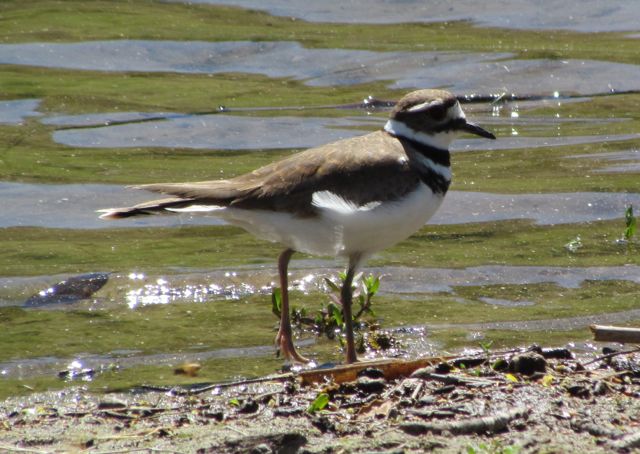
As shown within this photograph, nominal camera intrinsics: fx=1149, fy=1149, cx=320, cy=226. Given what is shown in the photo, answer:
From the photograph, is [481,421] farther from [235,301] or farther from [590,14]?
[590,14]

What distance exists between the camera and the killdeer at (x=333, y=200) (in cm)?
623

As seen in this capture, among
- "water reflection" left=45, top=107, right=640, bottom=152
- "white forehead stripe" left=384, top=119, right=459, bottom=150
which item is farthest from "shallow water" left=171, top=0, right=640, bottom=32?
"white forehead stripe" left=384, top=119, right=459, bottom=150

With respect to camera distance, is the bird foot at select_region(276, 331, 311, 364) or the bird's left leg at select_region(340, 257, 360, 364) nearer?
the bird's left leg at select_region(340, 257, 360, 364)

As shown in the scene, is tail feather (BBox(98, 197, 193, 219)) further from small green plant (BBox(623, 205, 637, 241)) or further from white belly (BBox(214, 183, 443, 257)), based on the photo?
small green plant (BBox(623, 205, 637, 241))

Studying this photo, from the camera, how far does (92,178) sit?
10.2 meters

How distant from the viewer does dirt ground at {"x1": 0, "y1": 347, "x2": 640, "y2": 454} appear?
4.50 meters

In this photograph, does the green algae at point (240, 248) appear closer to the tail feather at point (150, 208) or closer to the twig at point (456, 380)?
the tail feather at point (150, 208)

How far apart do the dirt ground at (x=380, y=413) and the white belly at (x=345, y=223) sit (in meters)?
0.98


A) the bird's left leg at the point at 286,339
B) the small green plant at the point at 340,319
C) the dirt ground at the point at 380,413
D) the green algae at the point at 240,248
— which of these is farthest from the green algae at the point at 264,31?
the dirt ground at the point at 380,413

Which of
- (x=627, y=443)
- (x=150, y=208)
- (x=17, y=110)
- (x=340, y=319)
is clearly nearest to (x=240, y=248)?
(x=340, y=319)

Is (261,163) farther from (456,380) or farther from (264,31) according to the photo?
(456,380)

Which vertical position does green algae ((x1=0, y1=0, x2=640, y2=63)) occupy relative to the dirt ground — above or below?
above

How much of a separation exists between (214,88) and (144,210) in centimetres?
702

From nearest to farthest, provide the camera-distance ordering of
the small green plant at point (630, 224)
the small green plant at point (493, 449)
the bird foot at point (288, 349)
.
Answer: the small green plant at point (493, 449)
the bird foot at point (288, 349)
the small green plant at point (630, 224)
